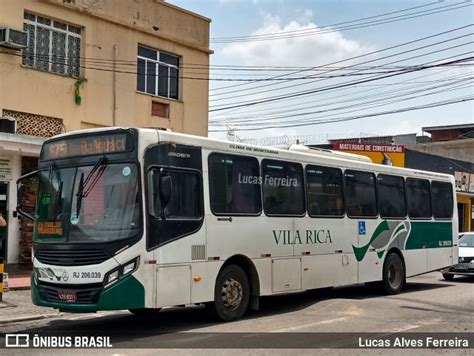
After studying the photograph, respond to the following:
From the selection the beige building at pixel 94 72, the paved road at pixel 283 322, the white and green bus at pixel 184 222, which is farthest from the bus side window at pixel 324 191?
the beige building at pixel 94 72

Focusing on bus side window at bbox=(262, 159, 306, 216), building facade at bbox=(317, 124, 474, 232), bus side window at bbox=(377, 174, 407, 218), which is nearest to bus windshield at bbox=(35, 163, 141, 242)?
bus side window at bbox=(262, 159, 306, 216)

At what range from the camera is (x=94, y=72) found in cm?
2098

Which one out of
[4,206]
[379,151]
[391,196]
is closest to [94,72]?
[4,206]

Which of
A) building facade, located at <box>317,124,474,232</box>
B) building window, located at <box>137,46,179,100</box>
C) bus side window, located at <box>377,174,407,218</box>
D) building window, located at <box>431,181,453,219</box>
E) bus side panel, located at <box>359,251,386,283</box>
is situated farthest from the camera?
building facade, located at <box>317,124,474,232</box>

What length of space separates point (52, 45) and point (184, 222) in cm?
1258

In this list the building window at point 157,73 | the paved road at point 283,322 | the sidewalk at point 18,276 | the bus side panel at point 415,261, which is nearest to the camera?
the paved road at point 283,322

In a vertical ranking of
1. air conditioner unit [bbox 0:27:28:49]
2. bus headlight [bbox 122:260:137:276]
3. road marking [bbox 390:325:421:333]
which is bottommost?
road marking [bbox 390:325:421:333]

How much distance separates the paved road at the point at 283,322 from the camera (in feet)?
29.3

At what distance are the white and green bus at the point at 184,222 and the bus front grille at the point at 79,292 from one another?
0.01 meters

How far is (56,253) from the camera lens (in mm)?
9383

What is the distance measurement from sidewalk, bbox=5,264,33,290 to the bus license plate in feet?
20.6

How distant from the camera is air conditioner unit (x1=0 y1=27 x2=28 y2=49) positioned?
17.9 meters

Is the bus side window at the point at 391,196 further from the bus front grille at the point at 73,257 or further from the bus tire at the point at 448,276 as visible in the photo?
the bus front grille at the point at 73,257

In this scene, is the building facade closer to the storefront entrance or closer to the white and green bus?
the storefront entrance
